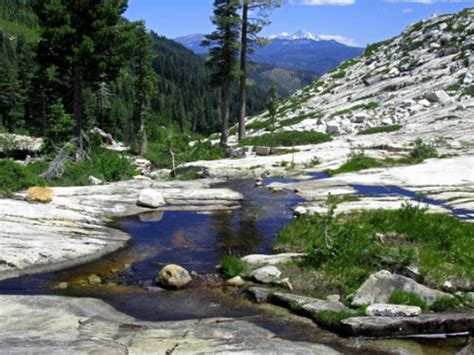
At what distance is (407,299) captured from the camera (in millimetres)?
11594

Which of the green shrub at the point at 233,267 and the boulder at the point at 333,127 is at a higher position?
the boulder at the point at 333,127

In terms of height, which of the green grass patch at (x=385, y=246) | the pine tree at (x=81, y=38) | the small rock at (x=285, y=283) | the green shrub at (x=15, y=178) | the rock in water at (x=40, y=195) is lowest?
the small rock at (x=285, y=283)

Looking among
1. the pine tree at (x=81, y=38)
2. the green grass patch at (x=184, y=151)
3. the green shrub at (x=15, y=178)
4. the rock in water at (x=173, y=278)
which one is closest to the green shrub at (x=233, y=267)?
the rock in water at (x=173, y=278)

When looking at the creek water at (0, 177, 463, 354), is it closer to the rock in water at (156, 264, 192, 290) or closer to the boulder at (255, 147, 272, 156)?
the rock in water at (156, 264, 192, 290)

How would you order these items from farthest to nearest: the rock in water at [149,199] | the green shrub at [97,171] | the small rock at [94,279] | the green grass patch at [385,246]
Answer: the green shrub at [97,171] → the rock in water at [149,199] → the small rock at [94,279] → the green grass patch at [385,246]

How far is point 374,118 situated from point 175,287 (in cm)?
4045

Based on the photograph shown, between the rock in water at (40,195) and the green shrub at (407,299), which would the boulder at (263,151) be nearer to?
the rock in water at (40,195)

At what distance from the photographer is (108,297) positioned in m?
12.8

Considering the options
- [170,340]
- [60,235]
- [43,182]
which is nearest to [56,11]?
[43,182]

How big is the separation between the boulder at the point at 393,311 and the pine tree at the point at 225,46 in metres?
33.0

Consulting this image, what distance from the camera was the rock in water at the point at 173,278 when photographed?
13.5 metres

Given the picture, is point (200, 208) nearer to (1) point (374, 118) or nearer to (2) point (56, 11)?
(2) point (56, 11)

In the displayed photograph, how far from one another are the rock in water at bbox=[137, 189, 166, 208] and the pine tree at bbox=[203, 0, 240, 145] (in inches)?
821

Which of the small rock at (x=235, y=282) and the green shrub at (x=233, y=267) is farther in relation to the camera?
the green shrub at (x=233, y=267)
